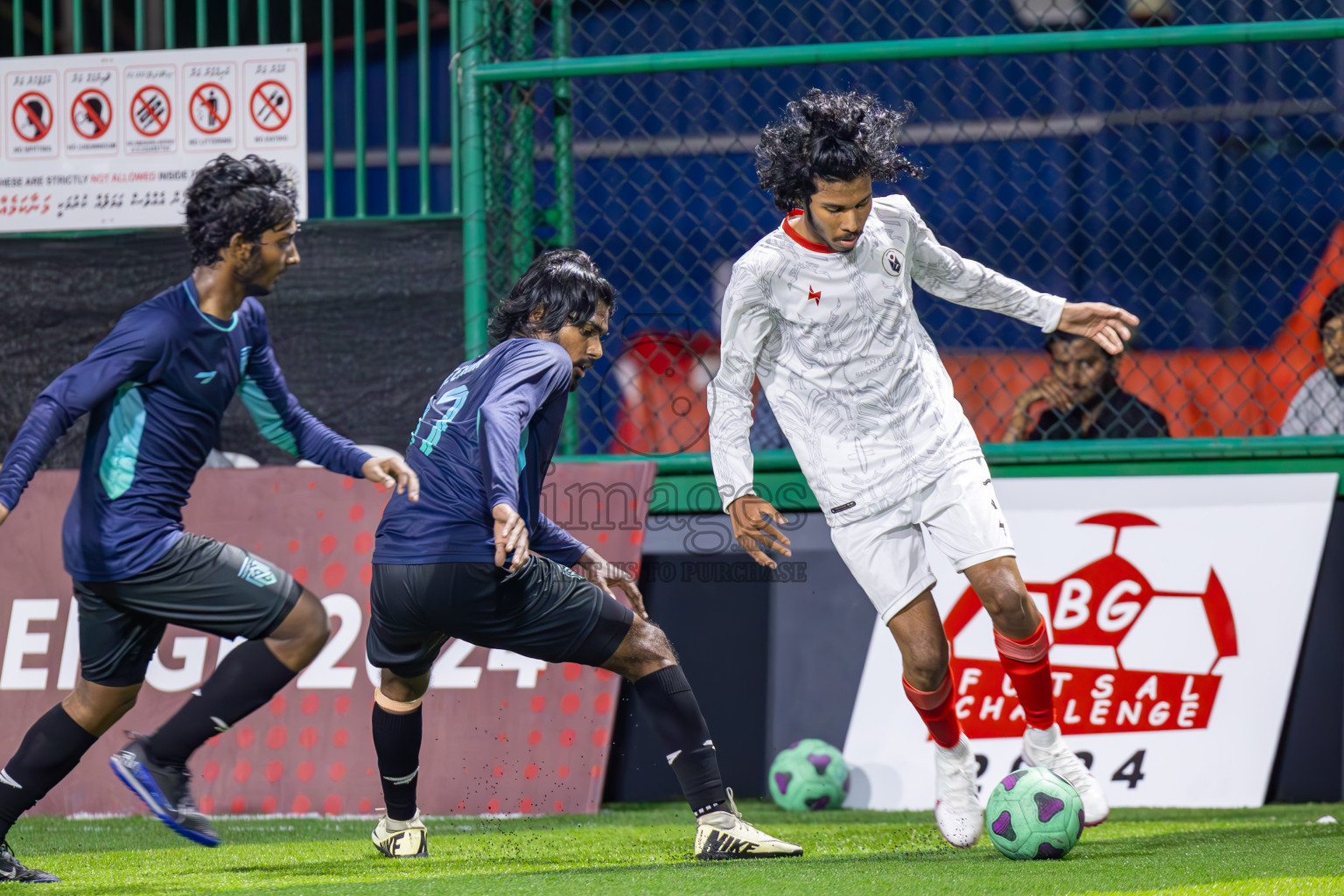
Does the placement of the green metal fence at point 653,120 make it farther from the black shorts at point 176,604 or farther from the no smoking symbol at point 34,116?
the black shorts at point 176,604

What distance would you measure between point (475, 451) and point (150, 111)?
3.64 meters

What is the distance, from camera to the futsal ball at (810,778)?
538 centimetres

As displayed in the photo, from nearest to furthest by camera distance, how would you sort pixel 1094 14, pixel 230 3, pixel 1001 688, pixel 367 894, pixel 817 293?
1. pixel 367 894
2. pixel 817 293
3. pixel 1001 688
4. pixel 230 3
5. pixel 1094 14

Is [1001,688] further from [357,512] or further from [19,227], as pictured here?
[19,227]

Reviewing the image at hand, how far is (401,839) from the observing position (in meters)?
4.21

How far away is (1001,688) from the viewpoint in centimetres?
551

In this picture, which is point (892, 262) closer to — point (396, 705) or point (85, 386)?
point (396, 705)

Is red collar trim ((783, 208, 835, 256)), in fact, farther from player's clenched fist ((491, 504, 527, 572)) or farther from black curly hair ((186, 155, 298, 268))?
black curly hair ((186, 155, 298, 268))

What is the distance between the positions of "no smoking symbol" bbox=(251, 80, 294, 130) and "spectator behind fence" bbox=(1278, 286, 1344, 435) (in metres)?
4.64

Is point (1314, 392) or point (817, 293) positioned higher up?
point (817, 293)

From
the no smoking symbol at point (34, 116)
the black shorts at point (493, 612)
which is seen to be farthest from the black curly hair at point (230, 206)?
the no smoking symbol at point (34, 116)

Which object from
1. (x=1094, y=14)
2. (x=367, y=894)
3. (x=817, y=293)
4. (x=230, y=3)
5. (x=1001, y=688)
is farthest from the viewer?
(x=1094, y=14)

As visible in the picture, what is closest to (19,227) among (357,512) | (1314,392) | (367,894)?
(357,512)

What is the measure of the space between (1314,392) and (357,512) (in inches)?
160
